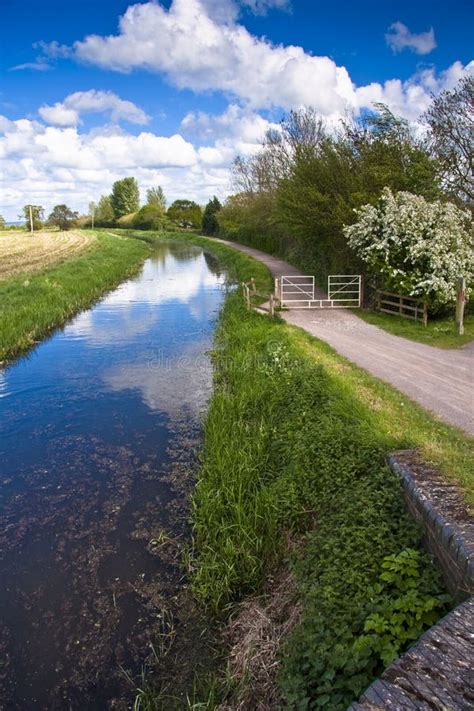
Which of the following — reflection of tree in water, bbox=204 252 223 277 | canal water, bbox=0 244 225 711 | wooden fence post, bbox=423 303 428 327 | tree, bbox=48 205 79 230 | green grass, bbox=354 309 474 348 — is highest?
tree, bbox=48 205 79 230

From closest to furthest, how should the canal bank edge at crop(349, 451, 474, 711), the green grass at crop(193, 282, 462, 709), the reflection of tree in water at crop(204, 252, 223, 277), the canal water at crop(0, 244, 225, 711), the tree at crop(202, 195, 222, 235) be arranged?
1. the canal bank edge at crop(349, 451, 474, 711)
2. the green grass at crop(193, 282, 462, 709)
3. the canal water at crop(0, 244, 225, 711)
4. the reflection of tree in water at crop(204, 252, 223, 277)
5. the tree at crop(202, 195, 222, 235)

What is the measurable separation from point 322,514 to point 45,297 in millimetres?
17684

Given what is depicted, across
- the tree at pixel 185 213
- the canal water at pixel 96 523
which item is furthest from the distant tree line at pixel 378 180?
the tree at pixel 185 213

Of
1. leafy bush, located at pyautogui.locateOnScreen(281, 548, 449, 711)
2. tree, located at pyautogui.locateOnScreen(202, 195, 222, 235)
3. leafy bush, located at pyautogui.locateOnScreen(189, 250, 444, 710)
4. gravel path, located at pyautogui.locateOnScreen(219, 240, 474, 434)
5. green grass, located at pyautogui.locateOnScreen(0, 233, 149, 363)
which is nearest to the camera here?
leafy bush, located at pyautogui.locateOnScreen(281, 548, 449, 711)

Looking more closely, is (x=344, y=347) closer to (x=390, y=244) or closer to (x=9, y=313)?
(x=390, y=244)

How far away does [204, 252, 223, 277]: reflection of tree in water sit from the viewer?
37900 millimetres

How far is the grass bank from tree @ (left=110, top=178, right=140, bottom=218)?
118 m

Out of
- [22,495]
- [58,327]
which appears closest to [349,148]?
[58,327]

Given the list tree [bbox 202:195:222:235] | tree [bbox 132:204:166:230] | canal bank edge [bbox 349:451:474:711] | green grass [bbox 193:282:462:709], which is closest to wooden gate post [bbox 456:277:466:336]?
green grass [bbox 193:282:462:709]

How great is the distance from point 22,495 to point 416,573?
617cm

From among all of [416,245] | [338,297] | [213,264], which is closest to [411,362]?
[416,245]

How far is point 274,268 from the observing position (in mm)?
31547

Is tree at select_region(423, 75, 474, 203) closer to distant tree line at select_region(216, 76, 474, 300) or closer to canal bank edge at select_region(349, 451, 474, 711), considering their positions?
distant tree line at select_region(216, 76, 474, 300)

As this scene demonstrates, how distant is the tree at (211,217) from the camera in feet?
243
